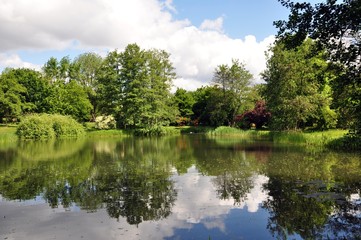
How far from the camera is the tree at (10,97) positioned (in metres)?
47.9

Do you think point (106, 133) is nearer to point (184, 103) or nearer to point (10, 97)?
point (10, 97)

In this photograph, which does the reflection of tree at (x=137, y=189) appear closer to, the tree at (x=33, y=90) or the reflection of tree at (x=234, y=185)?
the reflection of tree at (x=234, y=185)

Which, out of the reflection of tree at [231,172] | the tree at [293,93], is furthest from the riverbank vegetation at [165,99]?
the reflection of tree at [231,172]

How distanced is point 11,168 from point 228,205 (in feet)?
41.3

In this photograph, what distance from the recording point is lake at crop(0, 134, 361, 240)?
7.56m

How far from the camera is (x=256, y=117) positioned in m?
44.3

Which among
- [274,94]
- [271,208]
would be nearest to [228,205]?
[271,208]

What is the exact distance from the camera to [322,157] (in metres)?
18.8

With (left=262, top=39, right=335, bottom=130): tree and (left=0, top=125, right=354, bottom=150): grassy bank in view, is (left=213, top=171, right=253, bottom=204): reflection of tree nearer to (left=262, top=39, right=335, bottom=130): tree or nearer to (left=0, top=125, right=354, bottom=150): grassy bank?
(left=0, top=125, right=354, bottom=150): grassy bank

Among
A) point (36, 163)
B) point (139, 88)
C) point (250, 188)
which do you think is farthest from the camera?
point (139, 88)

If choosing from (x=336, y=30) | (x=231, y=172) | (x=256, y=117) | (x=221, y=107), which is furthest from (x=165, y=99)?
(x=336, y=30)

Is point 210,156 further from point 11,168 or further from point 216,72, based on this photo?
point 216,72

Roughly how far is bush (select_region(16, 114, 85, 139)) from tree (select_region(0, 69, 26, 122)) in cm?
910

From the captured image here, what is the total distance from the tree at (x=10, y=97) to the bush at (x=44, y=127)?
9.10m
